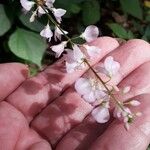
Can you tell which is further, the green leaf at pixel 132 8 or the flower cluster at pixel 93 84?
the green leaf at pixel 132 8

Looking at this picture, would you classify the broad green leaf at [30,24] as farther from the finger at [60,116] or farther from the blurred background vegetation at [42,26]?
the finger at [60,116]

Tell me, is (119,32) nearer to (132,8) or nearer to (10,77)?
(132,8)

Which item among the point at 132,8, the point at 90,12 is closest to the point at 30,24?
the point at 90,12

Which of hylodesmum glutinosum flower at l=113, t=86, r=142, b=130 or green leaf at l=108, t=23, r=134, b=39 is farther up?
hylodesmum glutinosum flower at l=113, t=86, r=142, b=130

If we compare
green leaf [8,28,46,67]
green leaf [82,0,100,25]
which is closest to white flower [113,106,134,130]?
green leaf [8,28,46,67]

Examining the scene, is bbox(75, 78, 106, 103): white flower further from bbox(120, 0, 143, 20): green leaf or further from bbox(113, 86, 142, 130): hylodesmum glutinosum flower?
bbox(120, 0, 143, 20): green leaf

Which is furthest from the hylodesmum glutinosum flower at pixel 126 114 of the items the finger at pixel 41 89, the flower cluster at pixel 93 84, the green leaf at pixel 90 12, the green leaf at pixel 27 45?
the green leaf at pixel 90 12

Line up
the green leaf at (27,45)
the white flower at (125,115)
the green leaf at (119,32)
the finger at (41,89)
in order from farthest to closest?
the green leaf at (119,32) → the green leaf at (27,45) → the finger at (41,89) → the white flower at (125,115)
